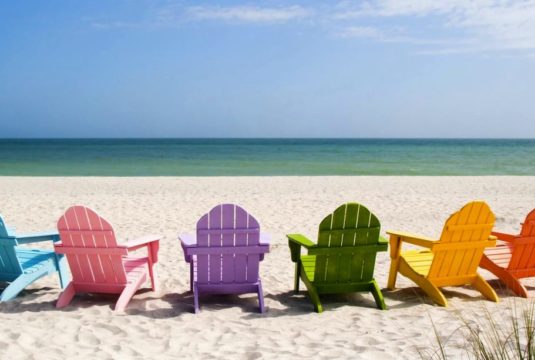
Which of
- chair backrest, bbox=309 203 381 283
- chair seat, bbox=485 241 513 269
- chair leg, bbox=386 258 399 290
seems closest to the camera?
chair backrest, bbox=309 203 381 283

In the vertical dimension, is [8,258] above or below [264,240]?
below

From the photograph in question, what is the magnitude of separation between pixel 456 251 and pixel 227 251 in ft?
6.87

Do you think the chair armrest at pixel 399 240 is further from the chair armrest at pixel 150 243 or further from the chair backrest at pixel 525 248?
the chair armrest at pixel 150 243

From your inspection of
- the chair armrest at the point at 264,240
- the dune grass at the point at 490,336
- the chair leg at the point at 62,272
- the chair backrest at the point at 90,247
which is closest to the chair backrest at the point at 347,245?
the chair armrest at the point at 264,240

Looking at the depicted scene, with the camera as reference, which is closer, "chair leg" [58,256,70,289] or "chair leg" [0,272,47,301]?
"chair leg" [0,272,47,301]

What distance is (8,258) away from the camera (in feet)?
15.8

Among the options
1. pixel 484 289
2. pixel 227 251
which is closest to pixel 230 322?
pixel 227 251

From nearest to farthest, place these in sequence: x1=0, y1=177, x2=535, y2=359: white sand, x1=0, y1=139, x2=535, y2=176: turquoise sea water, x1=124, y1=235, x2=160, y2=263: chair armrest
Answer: x1=0, y1=177, x2=535, y2=359: white sand
x1=124, y1=235, x2=160, y2=263: chair armrest
x1=0, y1=139, x2=535, y2=176: turquoise sea water

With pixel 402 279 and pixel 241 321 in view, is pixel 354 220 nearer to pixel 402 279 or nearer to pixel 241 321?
pixel 241 321

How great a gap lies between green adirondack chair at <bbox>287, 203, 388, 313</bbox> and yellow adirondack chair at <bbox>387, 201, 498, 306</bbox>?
45 cm

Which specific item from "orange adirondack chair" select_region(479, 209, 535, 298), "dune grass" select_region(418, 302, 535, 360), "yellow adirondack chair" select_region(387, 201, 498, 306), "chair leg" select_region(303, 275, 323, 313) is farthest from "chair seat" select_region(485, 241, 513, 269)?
"chair leg" select_region(303, 275, 323, 313)

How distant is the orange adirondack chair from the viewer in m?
4.90

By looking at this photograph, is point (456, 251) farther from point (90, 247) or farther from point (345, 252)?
point (90, 247)

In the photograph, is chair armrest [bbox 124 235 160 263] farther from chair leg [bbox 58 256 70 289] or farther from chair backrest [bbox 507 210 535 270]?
chair backrest [bbox 507 210 535 270]
